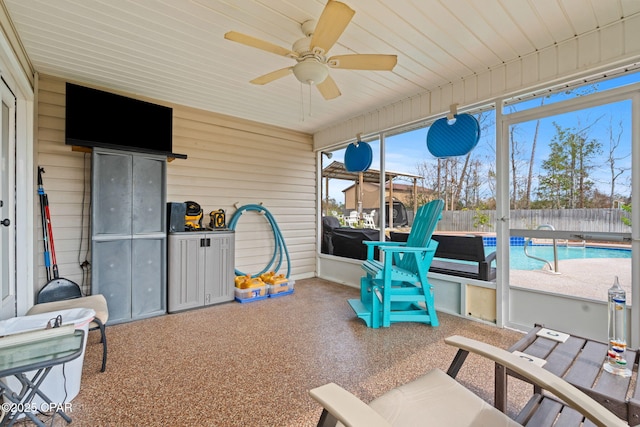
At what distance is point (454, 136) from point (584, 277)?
1.89m

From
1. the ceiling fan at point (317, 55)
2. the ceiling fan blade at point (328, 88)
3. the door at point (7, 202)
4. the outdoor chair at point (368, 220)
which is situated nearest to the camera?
the ceiling fan at point (317, 55)

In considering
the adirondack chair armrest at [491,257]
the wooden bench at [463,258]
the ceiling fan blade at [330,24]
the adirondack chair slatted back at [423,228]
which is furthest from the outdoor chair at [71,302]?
the adirondack chair armrest at [491,257]

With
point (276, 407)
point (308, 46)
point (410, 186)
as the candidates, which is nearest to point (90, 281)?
point (276, 407)

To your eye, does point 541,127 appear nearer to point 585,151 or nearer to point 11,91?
point 585,151

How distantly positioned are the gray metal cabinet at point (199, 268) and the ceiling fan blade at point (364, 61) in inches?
106

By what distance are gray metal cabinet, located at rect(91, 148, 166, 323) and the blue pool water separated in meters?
Result: 3.88

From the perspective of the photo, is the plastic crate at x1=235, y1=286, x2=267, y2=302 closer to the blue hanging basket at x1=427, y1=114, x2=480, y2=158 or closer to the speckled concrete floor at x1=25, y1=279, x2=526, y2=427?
the speckled concrete floor at x1=25, y1=279, x2=526, y2=427

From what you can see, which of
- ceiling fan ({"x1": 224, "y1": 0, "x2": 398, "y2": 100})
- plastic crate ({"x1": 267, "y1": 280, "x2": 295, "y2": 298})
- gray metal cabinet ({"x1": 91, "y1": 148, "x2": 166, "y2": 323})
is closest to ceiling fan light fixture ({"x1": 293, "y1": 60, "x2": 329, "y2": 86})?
ceiling fan ({"x1": 224, "y1": 0, "x2": 398, "y2": 100})

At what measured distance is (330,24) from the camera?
190cm

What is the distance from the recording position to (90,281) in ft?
11.0

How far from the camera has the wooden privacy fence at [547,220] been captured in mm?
2584

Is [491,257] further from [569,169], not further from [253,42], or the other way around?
[253,42]

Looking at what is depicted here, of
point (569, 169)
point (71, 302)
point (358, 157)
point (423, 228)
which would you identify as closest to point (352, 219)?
point (358, 157)

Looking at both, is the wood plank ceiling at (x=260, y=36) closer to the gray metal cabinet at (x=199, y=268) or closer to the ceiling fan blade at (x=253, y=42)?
the ceiling fan blade at (x=253, y=42)
